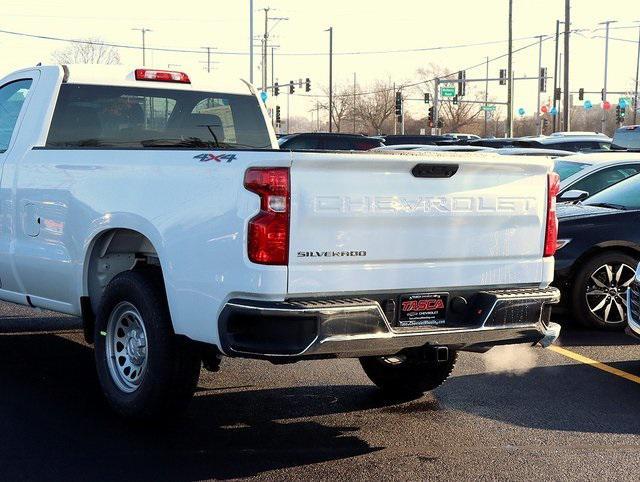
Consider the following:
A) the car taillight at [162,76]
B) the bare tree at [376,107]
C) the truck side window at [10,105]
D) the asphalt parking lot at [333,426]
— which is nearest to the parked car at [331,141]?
the car taillight at [162,76]

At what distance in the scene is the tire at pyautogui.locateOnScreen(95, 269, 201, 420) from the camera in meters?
5.89

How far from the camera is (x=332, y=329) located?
17.6ft

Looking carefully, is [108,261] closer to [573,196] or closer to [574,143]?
[573,196]

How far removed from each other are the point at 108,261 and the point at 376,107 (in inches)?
4873

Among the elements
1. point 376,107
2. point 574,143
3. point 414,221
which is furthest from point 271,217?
point 376,107

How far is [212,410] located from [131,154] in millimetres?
1707

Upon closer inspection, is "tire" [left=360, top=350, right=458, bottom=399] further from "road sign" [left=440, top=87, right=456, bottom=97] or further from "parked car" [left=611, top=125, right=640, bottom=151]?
"road sign" [left=440, top=87, right=456, bottom=97]

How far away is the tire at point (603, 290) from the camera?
9.82 metres

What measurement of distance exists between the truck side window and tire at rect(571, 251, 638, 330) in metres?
5.21

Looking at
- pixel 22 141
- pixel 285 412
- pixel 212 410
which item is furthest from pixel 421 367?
pixel 22 141

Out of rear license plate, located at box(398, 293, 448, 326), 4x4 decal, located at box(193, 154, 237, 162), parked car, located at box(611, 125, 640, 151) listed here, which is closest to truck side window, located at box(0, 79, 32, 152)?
4x4 decal, located at box(193, 154, 237, 162)

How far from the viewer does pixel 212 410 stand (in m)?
6.72

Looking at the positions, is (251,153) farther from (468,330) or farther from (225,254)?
(468,330)

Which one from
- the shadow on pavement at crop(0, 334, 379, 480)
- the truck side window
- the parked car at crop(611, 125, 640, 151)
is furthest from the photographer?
the parked car at crop(611, 125, 640, 151)
